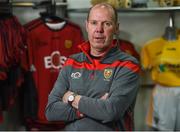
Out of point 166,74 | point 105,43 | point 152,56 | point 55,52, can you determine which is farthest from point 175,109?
point 105,43

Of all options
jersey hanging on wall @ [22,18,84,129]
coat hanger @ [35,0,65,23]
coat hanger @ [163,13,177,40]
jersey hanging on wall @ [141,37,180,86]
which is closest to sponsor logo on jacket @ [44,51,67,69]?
jersey hanging on wall @ [22,18,84,129]

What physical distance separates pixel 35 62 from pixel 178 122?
1.28 metres

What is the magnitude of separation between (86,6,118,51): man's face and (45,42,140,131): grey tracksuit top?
0.06 m

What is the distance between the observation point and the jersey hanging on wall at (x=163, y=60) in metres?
2.57

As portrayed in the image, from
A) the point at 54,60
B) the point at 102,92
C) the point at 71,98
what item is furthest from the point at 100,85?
the point at 54,60

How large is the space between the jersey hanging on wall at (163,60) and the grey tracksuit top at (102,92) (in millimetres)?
1089

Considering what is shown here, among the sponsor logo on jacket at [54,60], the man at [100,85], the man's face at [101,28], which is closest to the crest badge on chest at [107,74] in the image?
the man at [100,85]

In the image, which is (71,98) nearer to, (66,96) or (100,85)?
(66,96)

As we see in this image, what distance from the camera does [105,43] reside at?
5.10 feet

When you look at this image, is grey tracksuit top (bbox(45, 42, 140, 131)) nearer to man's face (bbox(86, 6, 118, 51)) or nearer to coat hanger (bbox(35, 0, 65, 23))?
man's face (bbox(86, 6, 118, 51))

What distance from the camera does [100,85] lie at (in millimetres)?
1514

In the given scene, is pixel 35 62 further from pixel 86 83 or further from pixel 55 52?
pixel 86 83

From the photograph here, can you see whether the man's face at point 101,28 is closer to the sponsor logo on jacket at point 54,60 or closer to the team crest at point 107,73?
the team crest at point 107,73

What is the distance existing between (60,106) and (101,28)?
17.2 inches
